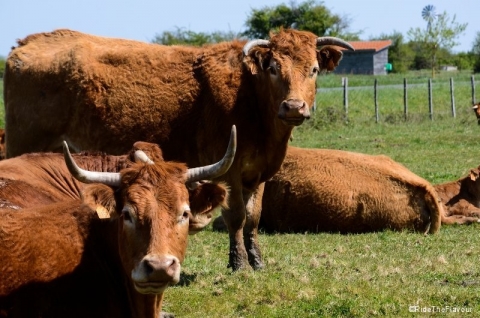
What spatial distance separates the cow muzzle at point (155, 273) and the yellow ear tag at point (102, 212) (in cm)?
75

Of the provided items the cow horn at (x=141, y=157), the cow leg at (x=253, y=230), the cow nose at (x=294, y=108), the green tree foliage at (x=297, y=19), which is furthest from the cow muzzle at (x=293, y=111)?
the green tree foliage at (x=297, y=19)

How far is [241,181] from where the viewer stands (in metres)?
10.4

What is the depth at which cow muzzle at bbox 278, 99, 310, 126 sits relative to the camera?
989 centimetres

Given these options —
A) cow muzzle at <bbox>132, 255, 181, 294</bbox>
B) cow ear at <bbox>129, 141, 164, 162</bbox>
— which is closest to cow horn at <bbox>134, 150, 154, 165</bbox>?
cow ear at <bbox>129, 141, 164, 162</bbox>

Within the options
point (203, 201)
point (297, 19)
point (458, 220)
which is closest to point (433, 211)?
point (458, 220)

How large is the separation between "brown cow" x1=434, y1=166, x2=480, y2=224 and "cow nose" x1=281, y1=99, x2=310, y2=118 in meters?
5.48

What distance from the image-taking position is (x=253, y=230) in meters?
10.8

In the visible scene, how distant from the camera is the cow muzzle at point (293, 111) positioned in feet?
32.4

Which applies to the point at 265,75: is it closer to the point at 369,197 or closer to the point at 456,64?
the point at 369,197

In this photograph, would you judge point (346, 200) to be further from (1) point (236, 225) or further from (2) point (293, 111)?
(2) point (293, 111)

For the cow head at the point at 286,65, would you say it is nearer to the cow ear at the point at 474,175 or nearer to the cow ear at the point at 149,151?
the cow ear at the point at 149,151

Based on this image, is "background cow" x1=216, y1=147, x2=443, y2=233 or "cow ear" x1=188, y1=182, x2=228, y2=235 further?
"background cow" x1=216, y1=147, x2=443, y2=233

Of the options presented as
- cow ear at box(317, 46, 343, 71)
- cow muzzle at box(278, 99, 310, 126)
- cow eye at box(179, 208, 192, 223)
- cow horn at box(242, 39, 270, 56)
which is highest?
cow horn at box(242, 39, 270, 56)

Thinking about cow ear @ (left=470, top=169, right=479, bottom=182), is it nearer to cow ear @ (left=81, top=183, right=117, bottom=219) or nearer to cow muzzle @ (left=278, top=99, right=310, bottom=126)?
cow muzzle @ (left=278, top=99, right=310, bottom=126)
